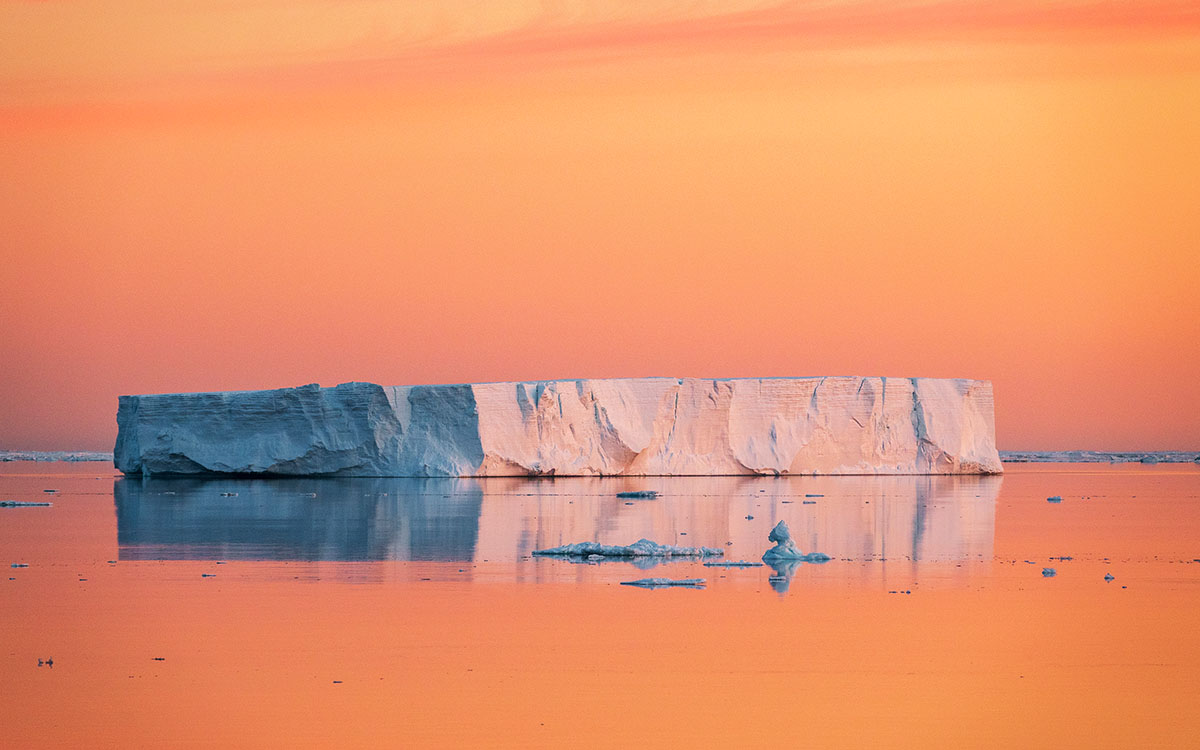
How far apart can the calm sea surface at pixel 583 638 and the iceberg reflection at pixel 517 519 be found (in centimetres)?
11

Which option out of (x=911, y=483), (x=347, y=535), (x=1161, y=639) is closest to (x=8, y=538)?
(x=347, y=535)

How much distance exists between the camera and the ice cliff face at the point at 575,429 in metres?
26.6

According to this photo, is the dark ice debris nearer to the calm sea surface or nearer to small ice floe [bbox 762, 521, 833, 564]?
the calm sea surface

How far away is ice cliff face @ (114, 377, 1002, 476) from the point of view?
26609 mm

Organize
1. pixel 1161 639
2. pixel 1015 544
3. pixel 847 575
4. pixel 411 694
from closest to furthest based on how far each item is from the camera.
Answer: pixel 411 694
pixel 1161 639
pixel 847 575
pixel 1015 544

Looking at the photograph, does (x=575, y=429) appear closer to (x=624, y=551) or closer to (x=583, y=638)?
(x=624, y=551)

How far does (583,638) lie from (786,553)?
4147 millimetres

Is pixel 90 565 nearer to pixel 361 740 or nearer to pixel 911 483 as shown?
pixel 361 740

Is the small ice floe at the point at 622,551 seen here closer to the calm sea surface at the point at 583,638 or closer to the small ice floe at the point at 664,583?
the calm sea surface at the point at 583,638

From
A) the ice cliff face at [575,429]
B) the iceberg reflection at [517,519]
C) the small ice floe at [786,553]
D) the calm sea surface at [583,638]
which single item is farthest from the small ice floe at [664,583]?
the ice cliff face at [575,429]

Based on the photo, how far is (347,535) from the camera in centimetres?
1334

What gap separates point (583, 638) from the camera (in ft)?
23.7

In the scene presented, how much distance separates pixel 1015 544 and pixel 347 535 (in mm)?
5968

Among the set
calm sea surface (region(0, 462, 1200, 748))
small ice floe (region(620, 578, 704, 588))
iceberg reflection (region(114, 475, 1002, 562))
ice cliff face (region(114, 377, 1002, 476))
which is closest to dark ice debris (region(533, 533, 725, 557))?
calm sea surface (region(0, 462, 1200, 748))
